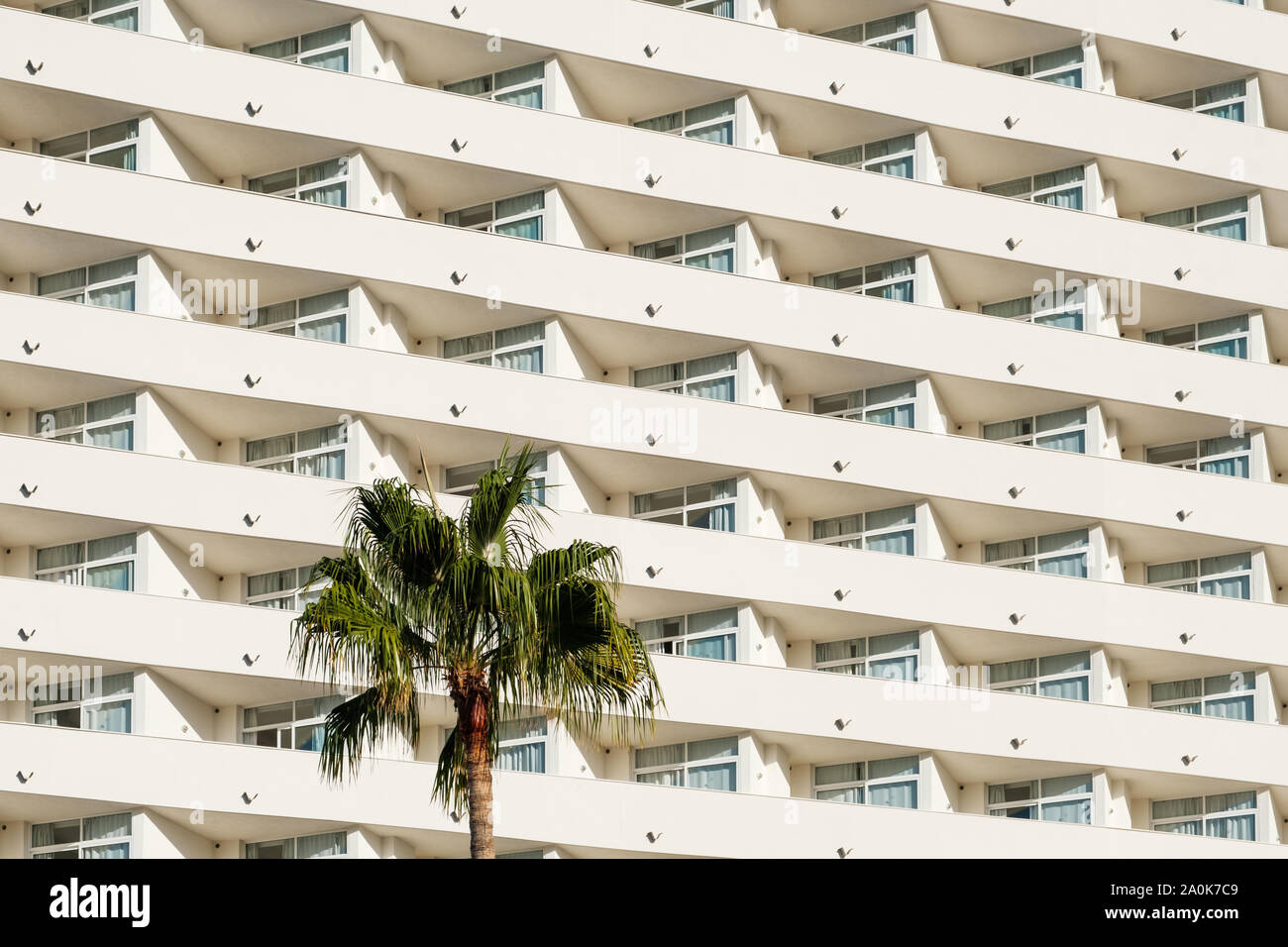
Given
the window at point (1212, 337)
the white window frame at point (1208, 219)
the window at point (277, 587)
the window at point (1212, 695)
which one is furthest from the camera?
the white window frame at point (1208, 219)

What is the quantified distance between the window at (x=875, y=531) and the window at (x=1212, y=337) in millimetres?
7340

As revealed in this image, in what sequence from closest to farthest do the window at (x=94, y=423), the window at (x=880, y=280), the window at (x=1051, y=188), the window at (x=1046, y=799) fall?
the window at (x=94, y=423)
the window at (x=1046, y=799)
the window at (x=880, y=280)
the window at (x=1051, y=188)

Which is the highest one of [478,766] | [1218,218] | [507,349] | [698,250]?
[1218,218]

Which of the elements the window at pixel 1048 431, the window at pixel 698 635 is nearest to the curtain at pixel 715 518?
the window at pixel 698 635

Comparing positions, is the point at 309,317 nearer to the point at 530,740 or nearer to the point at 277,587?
the point at 277,587

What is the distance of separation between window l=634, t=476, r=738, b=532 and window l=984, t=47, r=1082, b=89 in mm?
11990

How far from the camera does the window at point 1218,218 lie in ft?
161

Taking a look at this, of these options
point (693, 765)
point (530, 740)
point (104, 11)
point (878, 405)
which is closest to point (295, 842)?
point (530, 740)

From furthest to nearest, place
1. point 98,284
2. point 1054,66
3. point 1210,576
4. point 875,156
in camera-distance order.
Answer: point 1054,66
point 875,156
point 1210,576
point 98,284

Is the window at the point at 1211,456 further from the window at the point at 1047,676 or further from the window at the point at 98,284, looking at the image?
the window at the point at 98,284

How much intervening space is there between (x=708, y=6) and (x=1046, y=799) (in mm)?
18945

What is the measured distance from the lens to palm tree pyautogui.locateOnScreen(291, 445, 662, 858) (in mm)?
23516

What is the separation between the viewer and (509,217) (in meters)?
45.8

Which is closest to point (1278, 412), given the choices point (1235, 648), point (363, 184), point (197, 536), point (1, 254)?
point (1235, 648)
